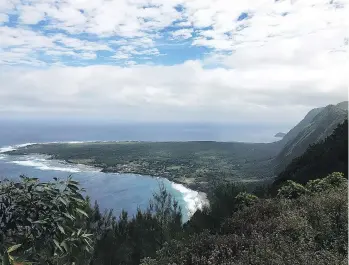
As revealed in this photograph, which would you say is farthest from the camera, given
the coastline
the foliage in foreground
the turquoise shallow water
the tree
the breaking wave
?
the turquoise shallow water

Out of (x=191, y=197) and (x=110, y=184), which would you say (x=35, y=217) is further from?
(x=110, y=184)

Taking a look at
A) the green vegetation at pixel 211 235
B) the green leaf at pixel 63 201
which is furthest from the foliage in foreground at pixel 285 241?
the green leaf at pixel 63 201

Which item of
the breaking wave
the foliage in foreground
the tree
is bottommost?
the breaking wave

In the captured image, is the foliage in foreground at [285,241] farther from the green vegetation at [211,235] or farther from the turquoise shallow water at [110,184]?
the turquoise shallow water at [110,184]

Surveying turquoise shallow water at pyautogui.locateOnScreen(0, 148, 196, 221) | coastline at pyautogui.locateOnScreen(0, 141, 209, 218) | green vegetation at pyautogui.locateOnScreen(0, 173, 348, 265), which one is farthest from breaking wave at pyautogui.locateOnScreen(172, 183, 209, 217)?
green vegetation at pyautogui.locateOnScreen(0, 173, 348, 265)

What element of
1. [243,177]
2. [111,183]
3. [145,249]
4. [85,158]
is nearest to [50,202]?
[145,249]

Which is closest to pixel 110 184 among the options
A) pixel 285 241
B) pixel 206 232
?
pixel 206 232

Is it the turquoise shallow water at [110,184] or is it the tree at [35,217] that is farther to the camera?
the turquoise shallow water at [110,184]

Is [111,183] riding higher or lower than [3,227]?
lower

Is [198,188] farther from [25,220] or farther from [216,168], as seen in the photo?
[25,220]

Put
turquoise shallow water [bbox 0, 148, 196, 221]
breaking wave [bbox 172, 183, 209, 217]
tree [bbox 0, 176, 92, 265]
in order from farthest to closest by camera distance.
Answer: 1. turquoise shallow water [bbox 0, 148, 196, 221]
2. breaking wave [bbox 172, 183, 209, 217]
3. tree [bbox 0, 176, 92, 265]

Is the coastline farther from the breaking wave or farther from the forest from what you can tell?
the forest
